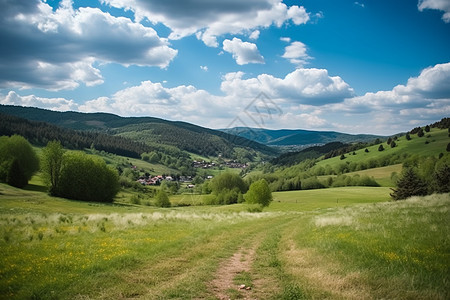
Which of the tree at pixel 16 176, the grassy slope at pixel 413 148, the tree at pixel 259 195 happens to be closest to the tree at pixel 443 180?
the tree at pixel 259 195

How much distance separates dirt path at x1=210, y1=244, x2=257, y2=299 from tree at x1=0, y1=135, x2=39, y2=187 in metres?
80.7

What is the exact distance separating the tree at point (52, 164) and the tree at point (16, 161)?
1335 centimetres

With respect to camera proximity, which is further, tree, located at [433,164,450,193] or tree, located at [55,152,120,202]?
tree, located at [55,152,120,202]

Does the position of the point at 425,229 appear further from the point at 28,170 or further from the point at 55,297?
the point at 28,170

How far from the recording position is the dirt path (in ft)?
29.4

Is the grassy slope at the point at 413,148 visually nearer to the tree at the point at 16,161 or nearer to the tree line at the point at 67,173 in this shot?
the tree line at the point at 67,173

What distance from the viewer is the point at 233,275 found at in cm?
1109

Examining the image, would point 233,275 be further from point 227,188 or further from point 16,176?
point 227,188

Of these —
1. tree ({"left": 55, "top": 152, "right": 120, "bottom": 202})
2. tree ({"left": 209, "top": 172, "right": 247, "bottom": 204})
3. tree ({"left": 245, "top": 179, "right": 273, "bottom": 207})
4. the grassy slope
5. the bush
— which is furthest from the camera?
the grassy slope

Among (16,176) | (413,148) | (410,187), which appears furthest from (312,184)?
(16,176)

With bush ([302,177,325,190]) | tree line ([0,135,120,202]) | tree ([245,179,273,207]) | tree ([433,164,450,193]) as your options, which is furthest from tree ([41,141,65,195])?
bush ([302,177,325,190])

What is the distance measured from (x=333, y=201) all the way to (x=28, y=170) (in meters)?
96.7

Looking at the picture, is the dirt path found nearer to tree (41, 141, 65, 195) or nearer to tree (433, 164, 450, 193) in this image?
tree (433, 164, 450, 193)

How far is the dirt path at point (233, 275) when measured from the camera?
8973 millimetres
